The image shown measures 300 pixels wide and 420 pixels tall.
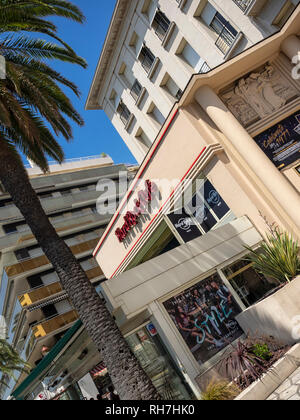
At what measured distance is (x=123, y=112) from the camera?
22.2 m

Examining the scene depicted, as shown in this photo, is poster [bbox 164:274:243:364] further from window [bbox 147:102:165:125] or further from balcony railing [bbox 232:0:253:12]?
window [bbox 147:102:165:125]

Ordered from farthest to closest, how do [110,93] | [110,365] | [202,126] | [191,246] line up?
[110,93] < [202,126] < [191,246] < [110,365]

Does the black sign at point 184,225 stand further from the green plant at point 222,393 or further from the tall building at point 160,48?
the green plant at point 222,393

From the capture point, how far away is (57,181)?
3753 centimetres

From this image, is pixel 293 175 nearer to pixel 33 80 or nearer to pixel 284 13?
pixel 284 13

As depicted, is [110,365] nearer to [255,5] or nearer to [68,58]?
[68,58]

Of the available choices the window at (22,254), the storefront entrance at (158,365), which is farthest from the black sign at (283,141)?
the window at (22,254)

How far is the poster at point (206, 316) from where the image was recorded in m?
8.66

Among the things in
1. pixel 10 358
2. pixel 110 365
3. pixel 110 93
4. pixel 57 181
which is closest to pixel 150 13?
pixel 110 93

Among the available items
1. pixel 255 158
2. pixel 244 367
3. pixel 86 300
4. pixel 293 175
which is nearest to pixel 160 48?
pixel 255 158

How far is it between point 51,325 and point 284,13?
28.7 m

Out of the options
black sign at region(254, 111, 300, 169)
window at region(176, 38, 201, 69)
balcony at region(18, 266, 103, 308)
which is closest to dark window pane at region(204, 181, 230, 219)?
black sign at region(254, 111, 300, 169)

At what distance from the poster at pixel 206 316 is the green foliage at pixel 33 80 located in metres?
6.85

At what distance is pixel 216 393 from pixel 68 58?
11.3m
